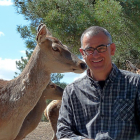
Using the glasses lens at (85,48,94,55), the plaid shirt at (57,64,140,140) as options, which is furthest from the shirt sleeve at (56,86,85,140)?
the glasses lens at (85,48,94,55)

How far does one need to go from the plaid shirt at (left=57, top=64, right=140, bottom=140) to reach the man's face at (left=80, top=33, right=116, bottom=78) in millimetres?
85

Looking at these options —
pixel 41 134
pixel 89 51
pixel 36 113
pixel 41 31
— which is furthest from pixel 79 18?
pixel 89 51

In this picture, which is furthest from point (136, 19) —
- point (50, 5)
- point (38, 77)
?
point (38, 77)

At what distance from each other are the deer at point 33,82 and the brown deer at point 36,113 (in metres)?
1.99

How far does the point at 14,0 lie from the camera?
12.0 m

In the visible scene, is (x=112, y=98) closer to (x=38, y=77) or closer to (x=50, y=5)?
(x=38, y=77)

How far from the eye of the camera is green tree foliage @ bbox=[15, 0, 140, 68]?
10.1m

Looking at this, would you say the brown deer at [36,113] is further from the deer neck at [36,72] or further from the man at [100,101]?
the man at [100,101]

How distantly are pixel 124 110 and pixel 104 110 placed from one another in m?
0.17

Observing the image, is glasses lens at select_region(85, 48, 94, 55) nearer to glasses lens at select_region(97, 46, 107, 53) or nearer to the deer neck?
glasses lens at select_region(97, 46, 107, 53)

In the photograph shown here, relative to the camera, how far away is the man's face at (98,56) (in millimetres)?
2768

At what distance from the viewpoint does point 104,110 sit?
263cm

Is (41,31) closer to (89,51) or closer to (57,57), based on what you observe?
(57,57)

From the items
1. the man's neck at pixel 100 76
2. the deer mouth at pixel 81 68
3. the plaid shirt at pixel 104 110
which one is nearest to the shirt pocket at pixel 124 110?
the plaid shirt at pixel 104 110
